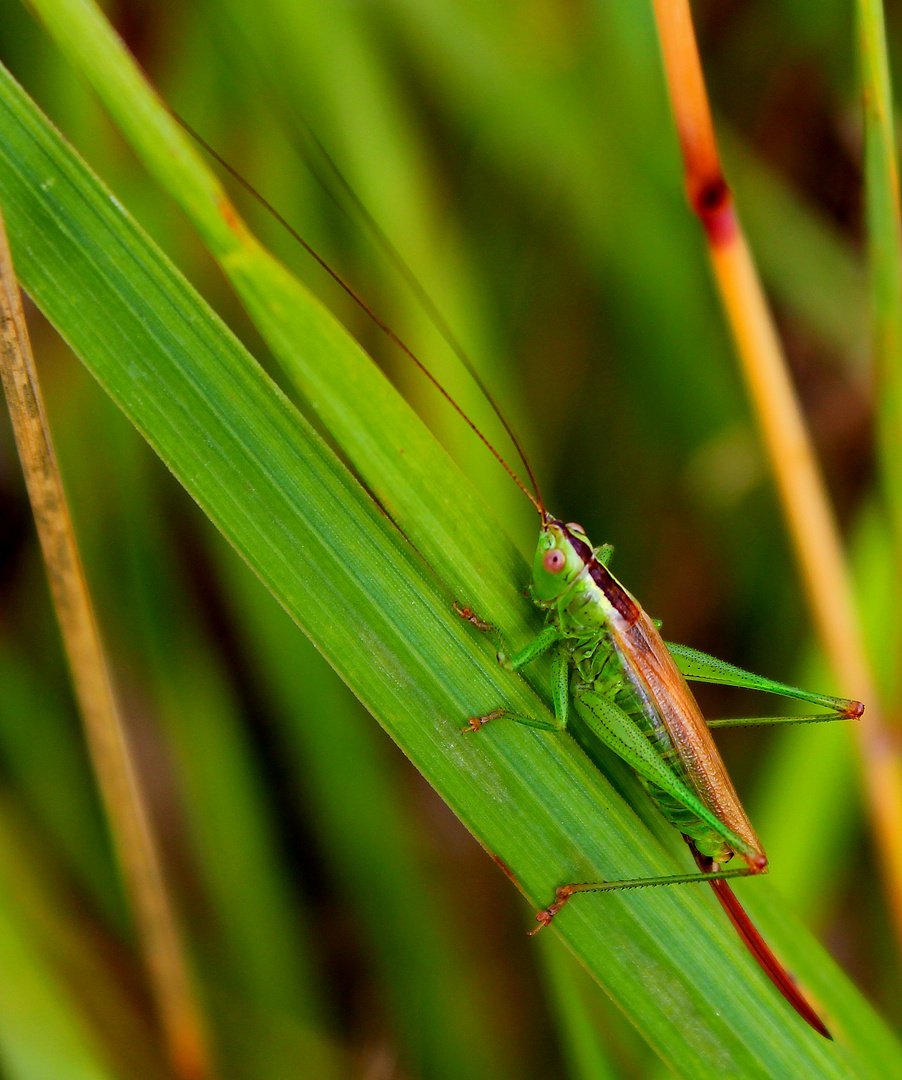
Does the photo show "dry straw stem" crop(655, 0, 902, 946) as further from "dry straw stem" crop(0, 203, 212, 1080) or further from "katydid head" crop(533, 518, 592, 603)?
"dry straw stem" crop(0, 203, 212, 1080)

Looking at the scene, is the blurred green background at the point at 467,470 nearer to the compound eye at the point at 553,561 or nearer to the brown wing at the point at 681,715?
the brown wing at the point at 681,715

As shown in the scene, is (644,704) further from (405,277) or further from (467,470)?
(405,277)

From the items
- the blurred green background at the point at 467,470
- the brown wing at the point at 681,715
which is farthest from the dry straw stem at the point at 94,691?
the brown wing at the point at 681,715

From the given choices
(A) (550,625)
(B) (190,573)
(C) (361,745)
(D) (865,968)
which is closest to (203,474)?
(A) (550,625)

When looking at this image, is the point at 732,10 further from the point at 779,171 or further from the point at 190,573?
the point at 190,573

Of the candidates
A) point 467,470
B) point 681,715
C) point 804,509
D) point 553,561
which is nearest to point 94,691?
point 553,561

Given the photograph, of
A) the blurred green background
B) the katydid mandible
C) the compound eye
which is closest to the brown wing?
the katydid mandible
